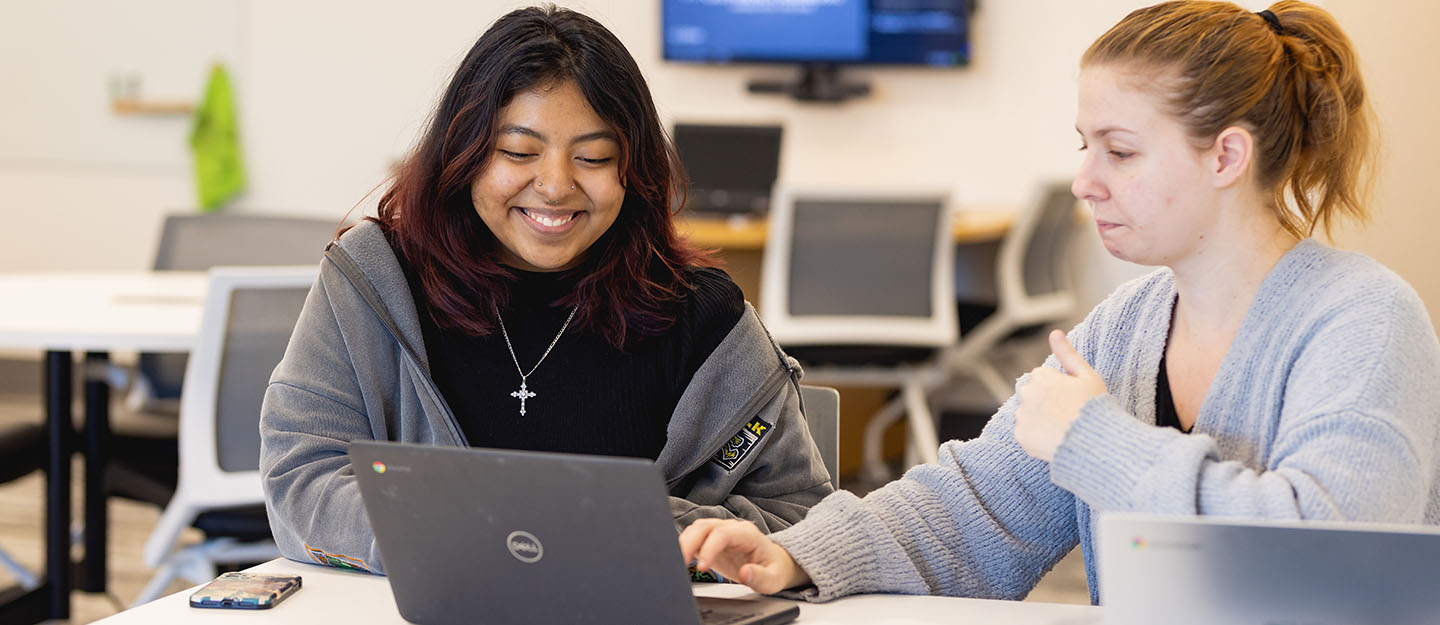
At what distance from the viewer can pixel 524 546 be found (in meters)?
1.04

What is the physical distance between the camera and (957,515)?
137cm

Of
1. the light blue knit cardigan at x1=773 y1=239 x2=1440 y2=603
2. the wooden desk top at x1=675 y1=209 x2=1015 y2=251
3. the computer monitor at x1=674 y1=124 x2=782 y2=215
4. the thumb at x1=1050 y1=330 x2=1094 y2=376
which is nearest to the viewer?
the light blue knit cardigan at x1=773 y1=239 x2=1440 y2=603

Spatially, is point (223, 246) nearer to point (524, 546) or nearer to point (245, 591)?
point (245, 591)

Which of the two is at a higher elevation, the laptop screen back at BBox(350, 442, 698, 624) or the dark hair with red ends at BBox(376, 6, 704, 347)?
the dark hair with red ends at BBox(376, 6, 704, 347)

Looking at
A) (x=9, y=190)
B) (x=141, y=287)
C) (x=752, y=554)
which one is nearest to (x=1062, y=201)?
(x=141, y=287)

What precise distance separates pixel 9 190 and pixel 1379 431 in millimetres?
5581

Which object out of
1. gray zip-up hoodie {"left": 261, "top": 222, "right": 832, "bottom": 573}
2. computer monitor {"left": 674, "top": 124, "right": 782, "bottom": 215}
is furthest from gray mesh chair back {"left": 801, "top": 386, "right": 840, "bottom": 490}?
computer monitor {"left": 674, "top": 124, "right": 782, "bottom": 215}

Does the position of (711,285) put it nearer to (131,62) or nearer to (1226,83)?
(1226,83)

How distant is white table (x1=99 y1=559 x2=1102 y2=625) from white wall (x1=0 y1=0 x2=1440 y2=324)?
378 centimetres

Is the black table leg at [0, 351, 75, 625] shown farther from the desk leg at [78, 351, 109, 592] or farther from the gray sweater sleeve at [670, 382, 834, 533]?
the gray sweater sleeve at [670, 382, 834, 533]

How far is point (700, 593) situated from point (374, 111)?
454cm

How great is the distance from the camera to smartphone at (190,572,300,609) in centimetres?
120

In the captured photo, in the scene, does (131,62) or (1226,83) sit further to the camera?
(131,62)

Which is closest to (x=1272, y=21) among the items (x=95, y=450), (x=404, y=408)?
(x=404, y=408)
